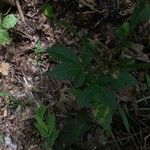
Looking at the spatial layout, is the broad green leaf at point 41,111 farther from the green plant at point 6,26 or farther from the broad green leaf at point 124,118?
the green plant at point 6,26

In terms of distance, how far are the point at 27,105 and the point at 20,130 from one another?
178 mm

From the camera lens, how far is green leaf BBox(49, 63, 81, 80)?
1964 millimetres

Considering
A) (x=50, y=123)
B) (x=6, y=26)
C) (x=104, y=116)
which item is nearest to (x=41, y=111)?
(x=50, y=123)

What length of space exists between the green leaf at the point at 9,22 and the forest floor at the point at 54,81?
0.09 metres

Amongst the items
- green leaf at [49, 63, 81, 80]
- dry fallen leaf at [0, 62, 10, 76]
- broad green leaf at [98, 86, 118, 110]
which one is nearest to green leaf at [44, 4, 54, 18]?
dry fallen leaf at [0, 62, 10, 76]

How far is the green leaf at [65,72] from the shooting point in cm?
196

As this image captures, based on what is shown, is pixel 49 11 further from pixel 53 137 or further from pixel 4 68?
pixel 53 137

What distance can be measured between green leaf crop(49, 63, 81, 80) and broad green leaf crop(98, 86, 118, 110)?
167 mm

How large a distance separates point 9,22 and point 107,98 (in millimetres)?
1158

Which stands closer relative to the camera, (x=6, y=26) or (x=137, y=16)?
(x=137, y=16)

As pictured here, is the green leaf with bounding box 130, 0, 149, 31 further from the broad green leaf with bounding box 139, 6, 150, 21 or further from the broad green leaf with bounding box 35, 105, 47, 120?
the broad green leaf with bounding box 35, 105, 47, 120

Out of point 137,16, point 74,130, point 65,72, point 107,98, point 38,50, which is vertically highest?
point 137,16

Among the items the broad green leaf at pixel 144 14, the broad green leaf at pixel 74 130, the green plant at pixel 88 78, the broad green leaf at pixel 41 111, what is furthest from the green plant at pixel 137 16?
the broad green leaf at pixel 41 111

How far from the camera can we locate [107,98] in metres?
1.94
